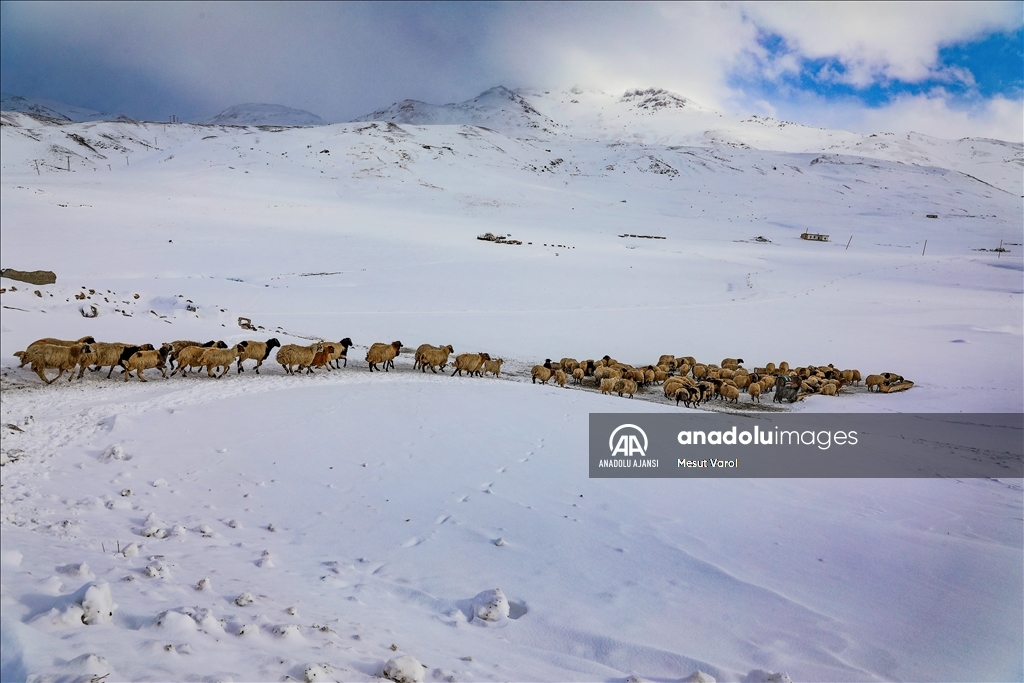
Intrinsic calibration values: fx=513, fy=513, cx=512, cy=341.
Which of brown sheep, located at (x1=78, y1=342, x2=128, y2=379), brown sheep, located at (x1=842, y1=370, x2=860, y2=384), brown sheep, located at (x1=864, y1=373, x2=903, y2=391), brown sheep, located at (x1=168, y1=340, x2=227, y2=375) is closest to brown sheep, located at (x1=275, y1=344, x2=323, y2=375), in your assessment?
brown sheep, located at (x1=168, y1=340, x2=227, y2=375)

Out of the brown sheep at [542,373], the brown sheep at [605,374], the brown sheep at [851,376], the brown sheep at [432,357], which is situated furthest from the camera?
the brown sheep at [851,376]

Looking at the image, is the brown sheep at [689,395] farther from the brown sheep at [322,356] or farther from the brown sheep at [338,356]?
the brown sheep at [322,356]

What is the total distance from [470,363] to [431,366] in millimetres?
1236

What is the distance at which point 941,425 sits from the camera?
491 inches

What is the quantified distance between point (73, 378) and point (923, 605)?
48.9 feet

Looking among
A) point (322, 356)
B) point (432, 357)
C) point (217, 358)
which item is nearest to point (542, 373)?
point (432, 357)

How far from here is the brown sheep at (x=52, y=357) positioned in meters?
10.6

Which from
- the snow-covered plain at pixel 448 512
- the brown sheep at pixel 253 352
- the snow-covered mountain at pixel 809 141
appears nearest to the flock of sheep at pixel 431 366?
the brown sheep at pixel 253 352

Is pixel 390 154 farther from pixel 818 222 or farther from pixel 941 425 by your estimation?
pixel 941 425

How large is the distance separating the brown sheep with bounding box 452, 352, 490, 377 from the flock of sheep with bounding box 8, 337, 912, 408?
30 mm

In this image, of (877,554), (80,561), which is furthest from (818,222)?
(80,561)

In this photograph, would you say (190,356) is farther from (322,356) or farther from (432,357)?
(432,357)

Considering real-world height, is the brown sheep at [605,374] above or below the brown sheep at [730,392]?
above

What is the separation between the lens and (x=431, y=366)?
51.6ft
